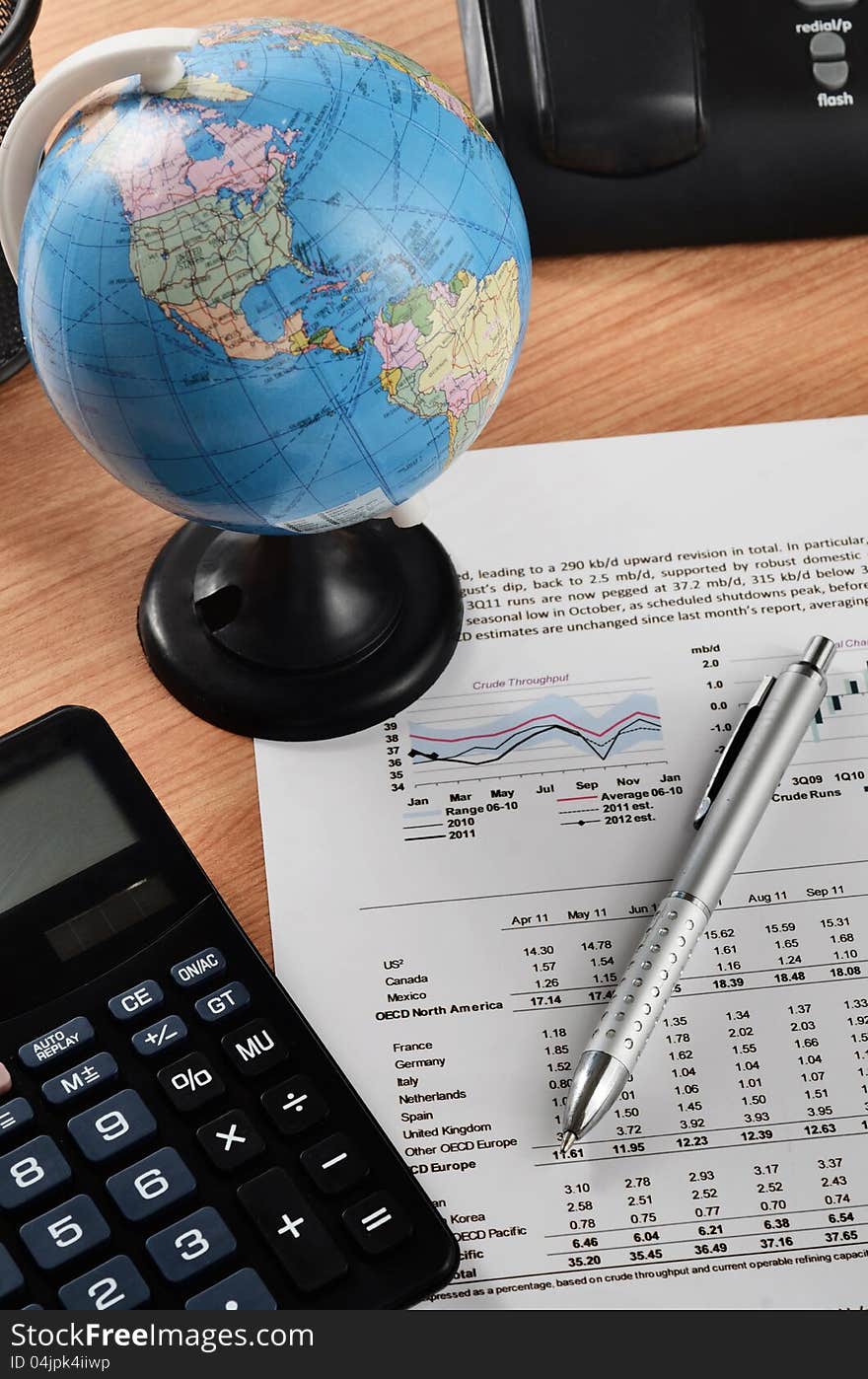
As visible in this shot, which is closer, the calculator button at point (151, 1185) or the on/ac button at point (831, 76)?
the calculator button at point (151, 1185)

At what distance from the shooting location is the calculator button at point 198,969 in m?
0.42

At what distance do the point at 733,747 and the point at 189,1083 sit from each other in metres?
0.23

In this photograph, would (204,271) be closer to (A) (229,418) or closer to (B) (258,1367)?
(A) (229,418)

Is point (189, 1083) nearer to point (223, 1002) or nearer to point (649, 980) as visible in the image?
point (223, 1002)

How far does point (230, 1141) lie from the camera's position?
15.3 inches

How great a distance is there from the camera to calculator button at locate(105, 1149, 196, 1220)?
1.23 ft

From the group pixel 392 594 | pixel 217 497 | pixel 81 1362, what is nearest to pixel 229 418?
pixel 217 497

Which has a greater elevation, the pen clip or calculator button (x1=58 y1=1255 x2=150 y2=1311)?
the pen clip

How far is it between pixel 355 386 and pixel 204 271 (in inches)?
2.1

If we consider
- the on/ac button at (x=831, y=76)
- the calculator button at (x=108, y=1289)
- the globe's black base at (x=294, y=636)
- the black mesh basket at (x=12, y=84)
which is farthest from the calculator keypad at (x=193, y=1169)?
the on/ac button at (x=831, y=76)

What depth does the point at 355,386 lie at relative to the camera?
1.23 feet

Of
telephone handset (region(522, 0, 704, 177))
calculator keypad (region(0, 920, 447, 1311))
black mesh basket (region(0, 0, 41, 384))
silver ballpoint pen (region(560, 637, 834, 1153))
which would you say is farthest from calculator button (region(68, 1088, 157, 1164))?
telephone handset (region(522, 0, 704, 177))

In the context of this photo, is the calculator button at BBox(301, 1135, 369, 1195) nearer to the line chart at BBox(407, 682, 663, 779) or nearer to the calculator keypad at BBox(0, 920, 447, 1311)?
the calculator keypad at BBox(0, 920, 447, 1311)

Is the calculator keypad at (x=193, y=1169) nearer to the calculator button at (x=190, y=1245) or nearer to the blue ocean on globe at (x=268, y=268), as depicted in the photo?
the calculator button at (x=190, y=1245)
